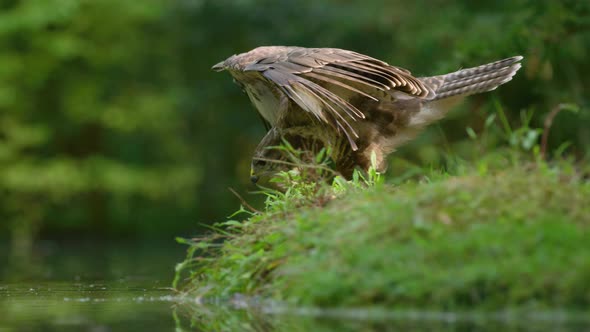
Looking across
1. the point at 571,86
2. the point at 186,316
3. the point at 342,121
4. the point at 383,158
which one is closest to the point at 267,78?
the point at 342,121

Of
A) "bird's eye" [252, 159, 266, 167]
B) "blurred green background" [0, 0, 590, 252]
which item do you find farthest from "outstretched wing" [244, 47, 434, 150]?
"blurred green background" [0, 0, 590, 252]

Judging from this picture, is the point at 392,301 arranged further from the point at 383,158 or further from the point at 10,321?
the point at 383,158

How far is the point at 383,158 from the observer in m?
8.26

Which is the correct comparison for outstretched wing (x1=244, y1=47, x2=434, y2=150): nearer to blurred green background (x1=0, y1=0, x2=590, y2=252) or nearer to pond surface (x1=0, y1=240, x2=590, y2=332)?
pond surface (x1=0, y1=240, x2=590, y2=332)

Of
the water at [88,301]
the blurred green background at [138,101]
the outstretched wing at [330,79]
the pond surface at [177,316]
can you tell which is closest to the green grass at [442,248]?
the pond surface at [177,316]

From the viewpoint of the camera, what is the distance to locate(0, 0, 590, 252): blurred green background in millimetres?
23953

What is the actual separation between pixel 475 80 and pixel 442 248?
3.83 metres

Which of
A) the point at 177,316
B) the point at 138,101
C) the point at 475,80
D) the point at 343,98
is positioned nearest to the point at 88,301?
the point at 177,316

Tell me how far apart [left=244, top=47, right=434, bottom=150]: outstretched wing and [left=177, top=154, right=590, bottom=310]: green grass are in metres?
1.82

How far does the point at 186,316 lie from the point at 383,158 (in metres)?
3.43

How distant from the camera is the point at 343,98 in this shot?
26.1ft

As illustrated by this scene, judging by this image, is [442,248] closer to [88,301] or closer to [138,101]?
[88,301]

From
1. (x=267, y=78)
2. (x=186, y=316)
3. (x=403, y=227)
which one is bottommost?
(x=186, y=316)

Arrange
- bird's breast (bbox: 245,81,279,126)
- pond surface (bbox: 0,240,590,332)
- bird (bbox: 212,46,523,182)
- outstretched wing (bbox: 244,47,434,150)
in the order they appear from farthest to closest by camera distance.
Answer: bird's breast (bbox: 245,81,279,126) → bird (bbox: 212,46,523,182) → outstretched wing (bbox: 244,47,434,150) → pond surface (bbox: 0,240,590,332)
